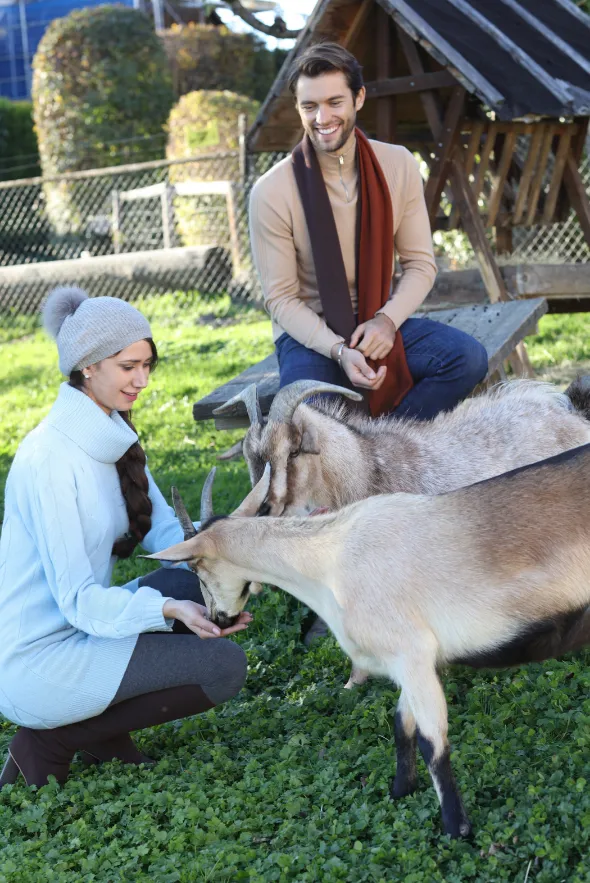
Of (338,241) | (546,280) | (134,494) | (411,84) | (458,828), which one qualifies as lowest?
(546,280)

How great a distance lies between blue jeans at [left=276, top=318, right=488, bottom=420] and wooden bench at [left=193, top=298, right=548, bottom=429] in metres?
0.47

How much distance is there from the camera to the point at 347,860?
2.87 metres

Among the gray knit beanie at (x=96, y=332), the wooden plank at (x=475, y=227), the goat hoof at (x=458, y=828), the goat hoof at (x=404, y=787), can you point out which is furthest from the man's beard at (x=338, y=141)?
the wooden plank at (x=475, y=227)

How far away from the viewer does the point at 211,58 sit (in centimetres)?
2011

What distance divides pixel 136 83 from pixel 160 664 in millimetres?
14730

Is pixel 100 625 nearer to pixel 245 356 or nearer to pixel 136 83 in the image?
pixel 245 356

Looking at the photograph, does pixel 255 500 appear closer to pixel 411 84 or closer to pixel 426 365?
pixel 426 365

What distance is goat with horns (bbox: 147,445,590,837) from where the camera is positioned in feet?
9.26

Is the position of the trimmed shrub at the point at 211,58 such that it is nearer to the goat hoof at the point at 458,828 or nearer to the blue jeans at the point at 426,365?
the blue jeans at the point at 426,365

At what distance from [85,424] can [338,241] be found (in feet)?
5.23

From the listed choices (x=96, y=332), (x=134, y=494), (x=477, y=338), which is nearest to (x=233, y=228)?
(x=477, y=338)

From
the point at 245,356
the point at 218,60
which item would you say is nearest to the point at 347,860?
the point at 245,356

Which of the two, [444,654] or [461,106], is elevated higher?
[461,106]

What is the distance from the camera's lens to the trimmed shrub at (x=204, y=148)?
1366 centimetres
